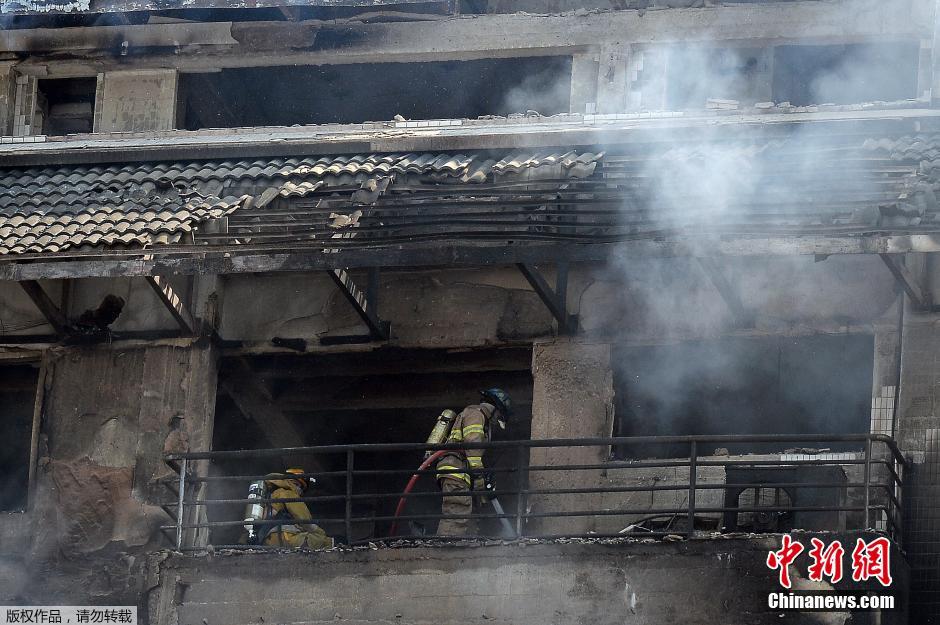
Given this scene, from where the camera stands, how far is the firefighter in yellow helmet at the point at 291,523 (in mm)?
16969

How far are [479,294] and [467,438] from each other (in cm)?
176

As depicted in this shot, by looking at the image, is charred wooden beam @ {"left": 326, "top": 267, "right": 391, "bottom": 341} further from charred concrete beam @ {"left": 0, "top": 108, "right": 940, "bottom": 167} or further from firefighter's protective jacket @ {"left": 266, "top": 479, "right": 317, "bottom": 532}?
firefighter's protective jacket @ {"left": 266, "top": 479, "right": 317, "bottom": 532}

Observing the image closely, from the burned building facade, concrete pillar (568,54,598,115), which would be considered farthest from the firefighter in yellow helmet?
concrete pillar (568,54,598,115)

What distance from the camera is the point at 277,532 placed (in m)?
17.0

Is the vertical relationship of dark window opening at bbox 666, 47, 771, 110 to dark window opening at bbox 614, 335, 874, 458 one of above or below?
above

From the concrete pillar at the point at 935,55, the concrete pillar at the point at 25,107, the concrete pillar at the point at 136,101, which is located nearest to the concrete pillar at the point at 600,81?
the concrete pillar at the point at 935,55

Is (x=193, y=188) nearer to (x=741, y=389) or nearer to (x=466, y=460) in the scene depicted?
(x=466, y=460)

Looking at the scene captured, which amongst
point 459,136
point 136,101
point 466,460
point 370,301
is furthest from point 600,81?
point 136,101

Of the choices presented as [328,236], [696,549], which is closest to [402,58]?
[328,236]

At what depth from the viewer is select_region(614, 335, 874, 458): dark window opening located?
17.4m

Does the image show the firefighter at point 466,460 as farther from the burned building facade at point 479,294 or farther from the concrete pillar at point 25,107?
the concrete pillar at point 25,107

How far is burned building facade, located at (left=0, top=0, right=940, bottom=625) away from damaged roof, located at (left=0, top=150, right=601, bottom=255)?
1.6 inches

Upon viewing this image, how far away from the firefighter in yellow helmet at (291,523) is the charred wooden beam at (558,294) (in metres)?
2.64

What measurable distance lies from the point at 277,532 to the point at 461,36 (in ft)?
17.6
